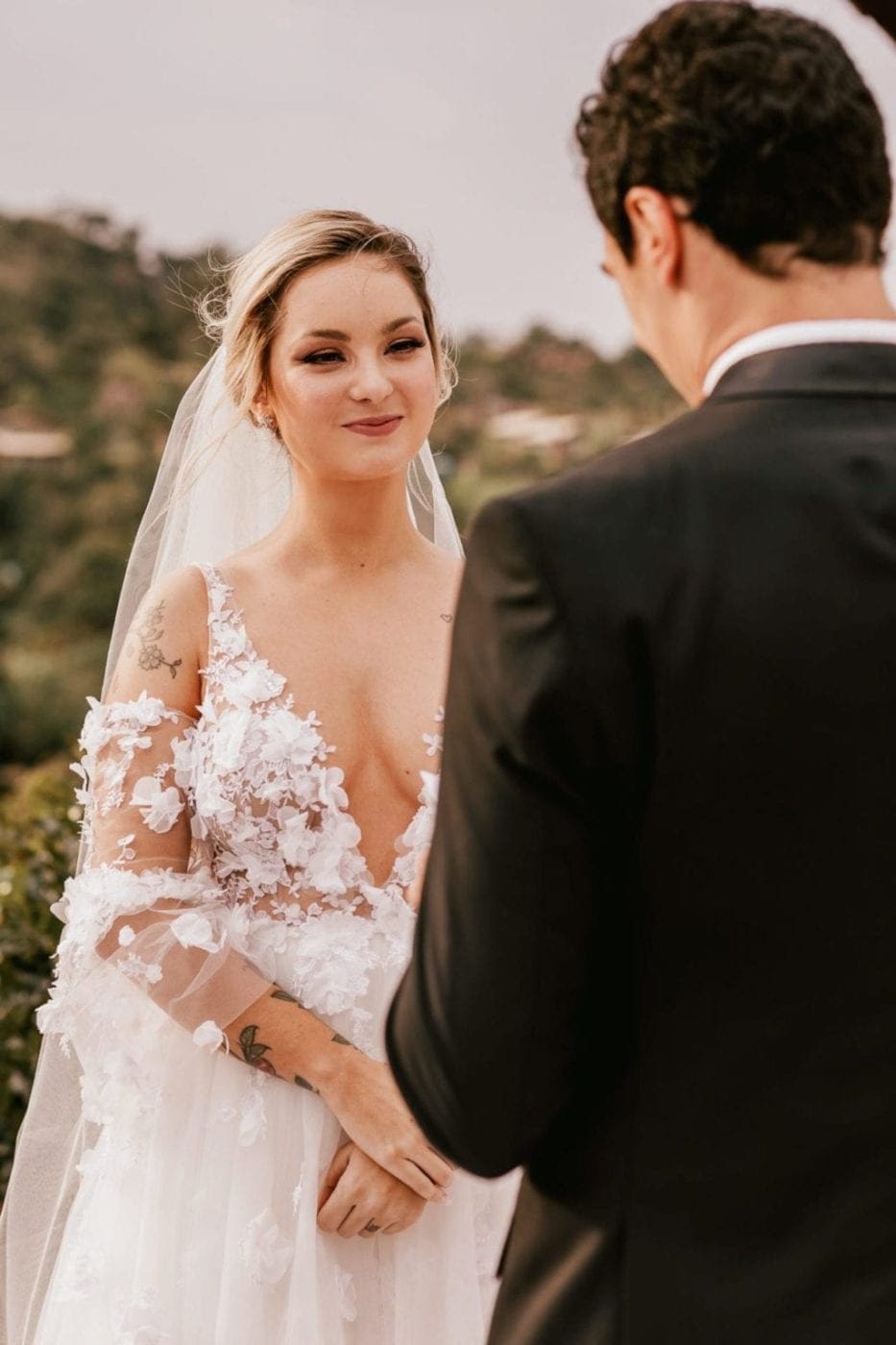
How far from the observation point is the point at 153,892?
2473mm

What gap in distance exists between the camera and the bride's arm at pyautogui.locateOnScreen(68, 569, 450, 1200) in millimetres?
2430

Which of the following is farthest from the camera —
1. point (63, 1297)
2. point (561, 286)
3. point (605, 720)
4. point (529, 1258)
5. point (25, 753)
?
point (561, 286)

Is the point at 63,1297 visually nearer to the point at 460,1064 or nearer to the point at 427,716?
the point at 427,716

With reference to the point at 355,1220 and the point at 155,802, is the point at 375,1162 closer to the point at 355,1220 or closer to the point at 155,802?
the point at 355,1220

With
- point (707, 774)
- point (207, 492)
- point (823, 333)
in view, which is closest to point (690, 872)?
point (707, 774)

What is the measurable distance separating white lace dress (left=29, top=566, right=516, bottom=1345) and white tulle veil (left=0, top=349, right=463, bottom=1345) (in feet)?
0.76

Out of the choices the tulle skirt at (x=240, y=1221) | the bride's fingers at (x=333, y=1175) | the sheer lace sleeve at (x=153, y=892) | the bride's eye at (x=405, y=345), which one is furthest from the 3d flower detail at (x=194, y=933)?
the bride's eye at (x=405, y=345)

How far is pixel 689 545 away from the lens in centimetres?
132

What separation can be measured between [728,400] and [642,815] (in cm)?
35

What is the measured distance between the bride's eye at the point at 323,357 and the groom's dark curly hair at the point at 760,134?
125cm

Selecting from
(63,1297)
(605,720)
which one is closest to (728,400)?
(605,720)

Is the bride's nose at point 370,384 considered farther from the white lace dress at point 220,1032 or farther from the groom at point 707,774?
the groom at point 707,774

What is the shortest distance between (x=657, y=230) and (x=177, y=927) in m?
1.40

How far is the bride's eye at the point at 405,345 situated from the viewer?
105 inches
